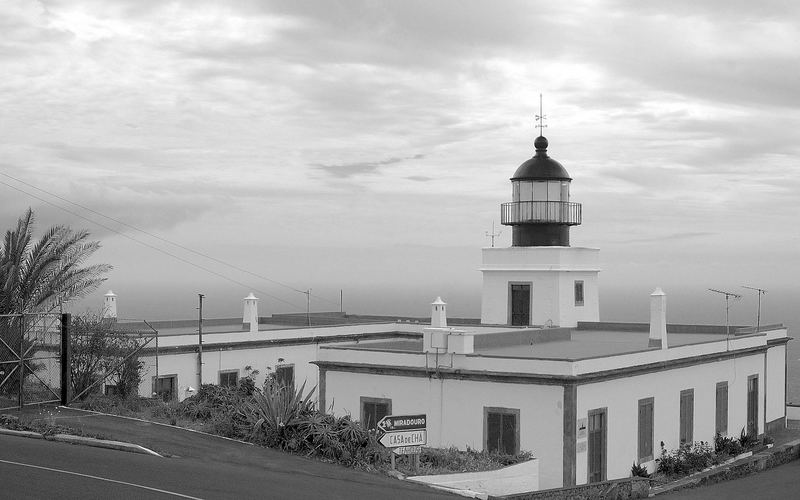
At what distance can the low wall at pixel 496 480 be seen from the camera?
17.2 m

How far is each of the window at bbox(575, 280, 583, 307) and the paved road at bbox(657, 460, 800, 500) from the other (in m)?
10.0

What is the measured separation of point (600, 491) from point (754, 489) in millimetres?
5396

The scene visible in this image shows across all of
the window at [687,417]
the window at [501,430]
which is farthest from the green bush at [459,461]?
the window at [687,417]

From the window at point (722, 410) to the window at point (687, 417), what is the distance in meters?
1.76

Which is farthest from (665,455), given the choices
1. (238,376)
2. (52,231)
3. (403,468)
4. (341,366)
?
(52,231)

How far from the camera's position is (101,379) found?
21.6m

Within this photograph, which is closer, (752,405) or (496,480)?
(496,480)

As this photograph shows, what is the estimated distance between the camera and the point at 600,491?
20391 millimetres

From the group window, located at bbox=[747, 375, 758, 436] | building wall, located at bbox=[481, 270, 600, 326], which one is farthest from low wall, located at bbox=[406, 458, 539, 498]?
building wall, located at bbox=[481, 270, 600, 326]

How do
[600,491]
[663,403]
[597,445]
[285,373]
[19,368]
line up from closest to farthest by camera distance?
[600,491] < [19,368] < [597,445] < [663,403] < [285,373]

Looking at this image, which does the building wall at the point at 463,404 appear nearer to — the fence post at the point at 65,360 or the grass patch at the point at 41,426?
the fence post at the point at 65,360

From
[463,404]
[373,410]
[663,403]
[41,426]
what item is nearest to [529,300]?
[663,403]

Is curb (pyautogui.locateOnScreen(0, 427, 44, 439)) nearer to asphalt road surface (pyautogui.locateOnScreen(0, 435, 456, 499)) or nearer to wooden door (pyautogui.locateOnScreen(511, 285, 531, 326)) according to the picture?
asphalt road surface (pyautogui.locateOnScreen(0, 435, 456, 499))

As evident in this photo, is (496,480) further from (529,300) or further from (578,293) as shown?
(578,293)
